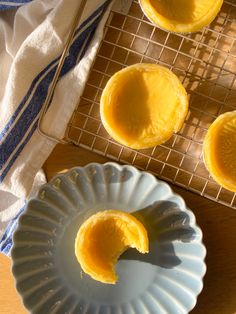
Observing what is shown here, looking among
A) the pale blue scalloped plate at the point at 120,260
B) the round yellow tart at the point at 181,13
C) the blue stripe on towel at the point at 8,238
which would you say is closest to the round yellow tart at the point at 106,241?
the pale blue scalloped plate at the point at 120,260

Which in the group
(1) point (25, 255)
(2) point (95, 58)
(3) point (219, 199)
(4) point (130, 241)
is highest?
(2) point (95, 58)

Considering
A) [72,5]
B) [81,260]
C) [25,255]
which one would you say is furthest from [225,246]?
[72,5]

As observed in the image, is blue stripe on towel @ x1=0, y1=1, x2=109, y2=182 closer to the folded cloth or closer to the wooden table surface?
the folded cloth

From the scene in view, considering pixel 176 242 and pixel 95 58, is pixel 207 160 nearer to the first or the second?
pixel 176 242

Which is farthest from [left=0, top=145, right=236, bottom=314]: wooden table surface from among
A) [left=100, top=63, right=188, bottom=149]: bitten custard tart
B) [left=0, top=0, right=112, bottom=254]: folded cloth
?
[left=0, top=0, right=112, bottom=254]: folded cloth

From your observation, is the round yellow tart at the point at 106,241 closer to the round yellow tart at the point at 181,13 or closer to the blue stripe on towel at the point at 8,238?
the blue stripe on towel at the point at 8,238

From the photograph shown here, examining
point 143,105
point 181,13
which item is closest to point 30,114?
point 143,105

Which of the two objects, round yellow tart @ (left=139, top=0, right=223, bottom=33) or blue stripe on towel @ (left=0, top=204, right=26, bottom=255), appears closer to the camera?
round yellow tart @ (left=139, top=0, right=223, bottom=33)
